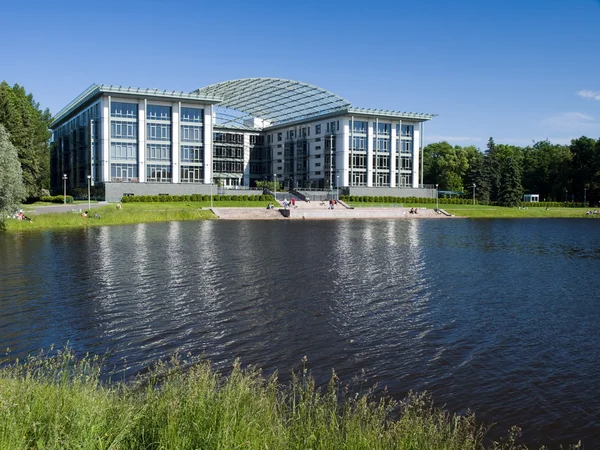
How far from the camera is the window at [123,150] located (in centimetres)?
8725

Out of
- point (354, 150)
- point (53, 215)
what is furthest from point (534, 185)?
point (53, 215)

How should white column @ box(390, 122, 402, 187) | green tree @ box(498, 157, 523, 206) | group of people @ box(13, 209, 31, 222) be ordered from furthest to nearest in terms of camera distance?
white column @ box(390, 122, 402, 187) < green tree @ box(498, 157, 523, 206) < group of people @ box(13, 209, 31, 222)

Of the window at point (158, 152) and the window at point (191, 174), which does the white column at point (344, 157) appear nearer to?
the window at point (191, 174)

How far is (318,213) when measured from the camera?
81.7 meters

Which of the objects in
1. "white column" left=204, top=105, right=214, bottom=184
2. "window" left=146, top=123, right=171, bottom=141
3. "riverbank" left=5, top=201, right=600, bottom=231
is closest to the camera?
"riverbank" left=5, top=201, right=600, bottom=231

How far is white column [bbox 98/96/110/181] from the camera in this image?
282 ft

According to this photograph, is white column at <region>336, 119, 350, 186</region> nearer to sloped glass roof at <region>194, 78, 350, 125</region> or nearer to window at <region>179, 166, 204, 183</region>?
sloped glass roof at <region>194, 78, 350, 125</region>

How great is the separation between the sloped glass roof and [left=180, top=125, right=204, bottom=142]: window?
8933 mm

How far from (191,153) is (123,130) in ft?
39.4

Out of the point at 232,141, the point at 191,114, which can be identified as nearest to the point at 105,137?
the point at 191,114

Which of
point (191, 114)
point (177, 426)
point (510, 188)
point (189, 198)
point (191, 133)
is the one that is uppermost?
point (191, 114)

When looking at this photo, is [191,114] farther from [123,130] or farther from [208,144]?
[123,130]

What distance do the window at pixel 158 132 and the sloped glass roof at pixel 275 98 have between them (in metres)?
11.8

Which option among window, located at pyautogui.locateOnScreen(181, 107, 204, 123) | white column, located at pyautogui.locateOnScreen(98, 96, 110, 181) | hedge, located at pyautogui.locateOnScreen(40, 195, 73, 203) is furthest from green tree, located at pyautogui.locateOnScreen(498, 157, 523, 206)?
hedge, located at pyautogui.locateOnScreen(40, 195, 73, 203)
